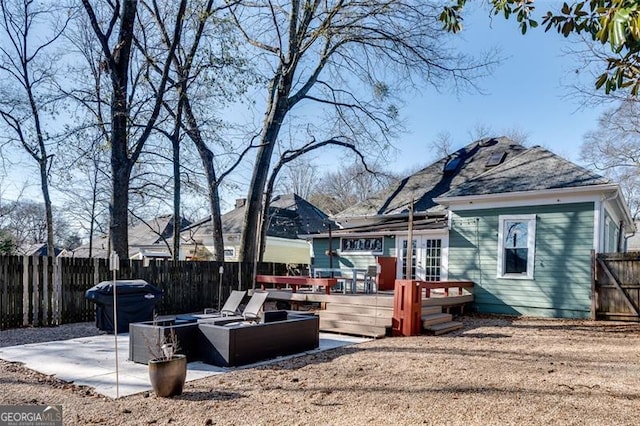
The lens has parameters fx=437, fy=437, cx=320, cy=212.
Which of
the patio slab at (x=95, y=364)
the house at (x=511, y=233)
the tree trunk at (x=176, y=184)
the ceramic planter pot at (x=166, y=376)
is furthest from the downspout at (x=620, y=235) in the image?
the tree trunk at (x=176, y=184)

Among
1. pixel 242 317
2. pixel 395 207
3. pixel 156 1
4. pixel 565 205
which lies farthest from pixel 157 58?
pixel 565 205

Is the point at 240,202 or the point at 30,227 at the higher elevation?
the point at 240,202

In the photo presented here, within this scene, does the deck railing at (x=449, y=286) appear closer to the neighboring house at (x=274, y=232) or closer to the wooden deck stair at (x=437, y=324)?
the wooden deck stair at (x=437, y=324)

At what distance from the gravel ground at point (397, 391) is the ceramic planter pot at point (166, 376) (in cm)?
14

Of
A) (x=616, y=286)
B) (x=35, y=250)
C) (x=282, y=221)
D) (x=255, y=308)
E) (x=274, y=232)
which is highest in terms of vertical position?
(x=282, y=221)

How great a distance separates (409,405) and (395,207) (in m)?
11.0

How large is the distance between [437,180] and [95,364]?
1256cm

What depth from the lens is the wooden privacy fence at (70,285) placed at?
9.21m

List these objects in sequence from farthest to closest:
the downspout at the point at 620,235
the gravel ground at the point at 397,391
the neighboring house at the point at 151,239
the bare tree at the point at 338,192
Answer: the bare tree at the point at 338,192 → the neighboring house at the point at 151,239 → the downspout at the point at 620,235 → the gravel ground at the point at 397,391

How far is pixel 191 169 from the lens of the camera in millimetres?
17594

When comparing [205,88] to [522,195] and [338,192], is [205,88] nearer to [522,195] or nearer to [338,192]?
[522,195]

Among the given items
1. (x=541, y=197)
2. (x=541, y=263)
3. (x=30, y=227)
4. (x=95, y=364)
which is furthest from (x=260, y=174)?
(x=30, y=227)

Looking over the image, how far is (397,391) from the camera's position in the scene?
4.87m

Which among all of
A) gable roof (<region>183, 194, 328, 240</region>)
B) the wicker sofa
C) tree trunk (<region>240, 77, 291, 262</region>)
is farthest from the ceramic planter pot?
gable roof (<region>183, 194, 328, 240</region>)
